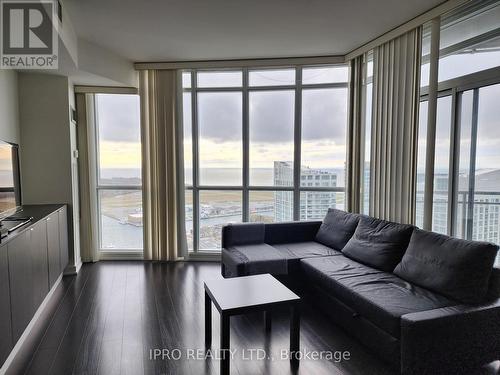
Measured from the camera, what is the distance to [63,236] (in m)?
3.79

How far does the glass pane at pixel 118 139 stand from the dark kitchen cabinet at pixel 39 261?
1762 mm

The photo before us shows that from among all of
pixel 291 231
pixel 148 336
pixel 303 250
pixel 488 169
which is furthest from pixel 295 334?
pixel 488 169

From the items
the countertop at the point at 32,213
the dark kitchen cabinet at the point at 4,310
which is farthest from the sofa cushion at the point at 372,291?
the countertop at the point at 32,213

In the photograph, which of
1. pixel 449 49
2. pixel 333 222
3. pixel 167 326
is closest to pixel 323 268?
pixel 333 222

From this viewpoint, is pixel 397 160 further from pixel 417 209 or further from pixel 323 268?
pixel 323 268

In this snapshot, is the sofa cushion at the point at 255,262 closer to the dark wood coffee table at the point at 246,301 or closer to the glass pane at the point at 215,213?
the dark wood coffee table at the point at 246,301

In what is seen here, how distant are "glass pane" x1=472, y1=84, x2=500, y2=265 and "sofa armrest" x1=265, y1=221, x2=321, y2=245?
5.82 feet

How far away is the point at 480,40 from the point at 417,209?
1.65 meters

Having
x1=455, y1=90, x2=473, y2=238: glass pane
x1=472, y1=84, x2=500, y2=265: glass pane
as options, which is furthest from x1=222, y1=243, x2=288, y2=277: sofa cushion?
x1=472, y1=84, x2=500, y2=265: glass pane

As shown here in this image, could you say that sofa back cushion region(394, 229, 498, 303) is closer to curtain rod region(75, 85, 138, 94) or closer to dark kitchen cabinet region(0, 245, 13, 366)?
dark kitchen cabinet region(0, 245, 13, 366)

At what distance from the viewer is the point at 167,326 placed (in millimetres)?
2869

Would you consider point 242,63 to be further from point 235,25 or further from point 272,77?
point 235,25

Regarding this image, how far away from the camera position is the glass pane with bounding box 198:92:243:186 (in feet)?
15.5

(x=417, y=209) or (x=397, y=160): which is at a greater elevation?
(x=397, y=160)
